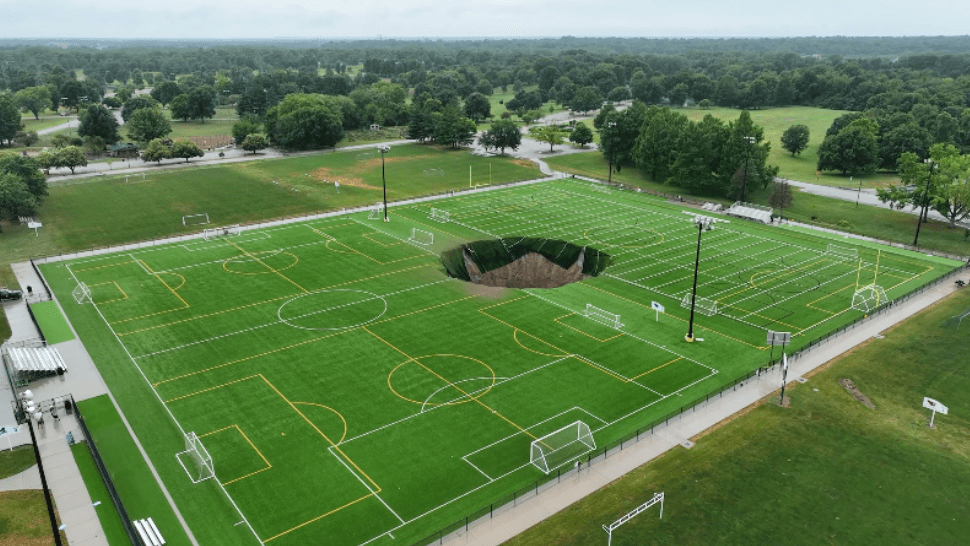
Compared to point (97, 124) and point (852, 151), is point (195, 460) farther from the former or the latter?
point (97, 124)

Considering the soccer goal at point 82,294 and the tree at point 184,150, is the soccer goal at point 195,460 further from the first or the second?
the tree at point 184,150

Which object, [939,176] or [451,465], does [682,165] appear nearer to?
[939,176]

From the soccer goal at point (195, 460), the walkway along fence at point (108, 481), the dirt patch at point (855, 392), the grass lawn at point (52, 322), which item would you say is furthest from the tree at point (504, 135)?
the soccer goal at point (195, 460)

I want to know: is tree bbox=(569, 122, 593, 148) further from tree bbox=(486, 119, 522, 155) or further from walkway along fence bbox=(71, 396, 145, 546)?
walkway along fence bbox=(71, 396, 145, 546)

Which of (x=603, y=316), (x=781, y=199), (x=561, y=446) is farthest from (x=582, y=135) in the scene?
(x=561, y=446)

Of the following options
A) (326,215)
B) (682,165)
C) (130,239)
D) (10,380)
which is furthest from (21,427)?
(682,165)

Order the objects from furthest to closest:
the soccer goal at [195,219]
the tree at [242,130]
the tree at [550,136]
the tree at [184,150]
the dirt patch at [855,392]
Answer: the tree at [242,130]
the tree at [550,136]
the tree at [184,150]
the soccer goal at [195,219]
the dirt patch at [855,392]
